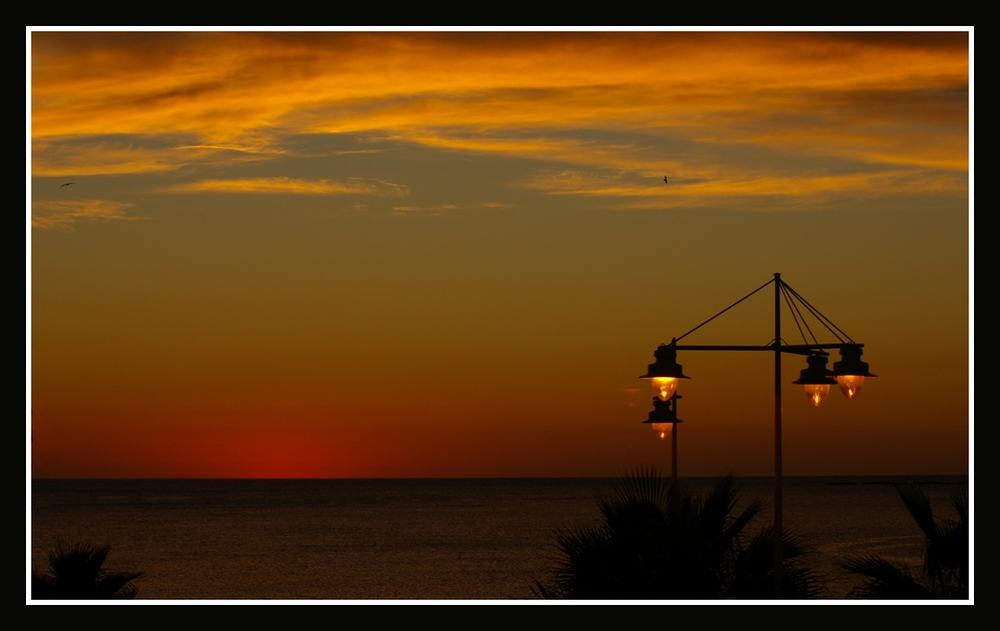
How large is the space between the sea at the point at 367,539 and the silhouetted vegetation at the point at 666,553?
8763 mm

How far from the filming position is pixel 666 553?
14.3m

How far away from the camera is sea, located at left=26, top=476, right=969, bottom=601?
61375 millimetres

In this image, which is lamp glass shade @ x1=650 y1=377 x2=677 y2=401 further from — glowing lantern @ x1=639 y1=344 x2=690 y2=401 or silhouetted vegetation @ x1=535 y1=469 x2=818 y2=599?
silhouetted vegetation @ x1=535 y1=469 x2=818 y2=599

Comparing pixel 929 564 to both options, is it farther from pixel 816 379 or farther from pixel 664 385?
pixel 664 385

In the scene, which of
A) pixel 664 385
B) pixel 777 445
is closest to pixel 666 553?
pixel 777 445

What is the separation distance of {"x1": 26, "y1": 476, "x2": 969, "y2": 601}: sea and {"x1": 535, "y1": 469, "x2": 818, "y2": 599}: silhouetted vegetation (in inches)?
345

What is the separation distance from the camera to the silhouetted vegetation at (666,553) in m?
14.2

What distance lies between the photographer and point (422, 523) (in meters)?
113

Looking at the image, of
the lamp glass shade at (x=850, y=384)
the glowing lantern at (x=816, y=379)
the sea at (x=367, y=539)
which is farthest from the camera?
the sea at (x=367, y=539)

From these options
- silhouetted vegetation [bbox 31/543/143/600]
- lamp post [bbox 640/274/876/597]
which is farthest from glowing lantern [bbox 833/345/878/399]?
silhouetted vegetation [bbox 31/543/143/600]

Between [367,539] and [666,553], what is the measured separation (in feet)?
267

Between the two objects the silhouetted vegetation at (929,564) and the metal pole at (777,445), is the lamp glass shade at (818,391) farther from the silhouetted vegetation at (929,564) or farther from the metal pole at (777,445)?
the silhouetted vegetation at (929,564)

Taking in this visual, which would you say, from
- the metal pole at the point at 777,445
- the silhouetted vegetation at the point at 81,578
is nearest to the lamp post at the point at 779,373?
the metal pole at the point at 777,445
